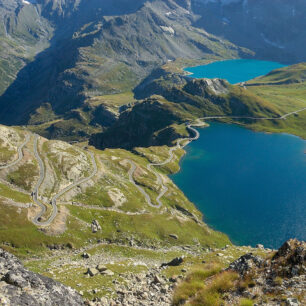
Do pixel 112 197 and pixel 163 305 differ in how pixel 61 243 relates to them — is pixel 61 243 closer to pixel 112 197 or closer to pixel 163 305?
pixel 112 197

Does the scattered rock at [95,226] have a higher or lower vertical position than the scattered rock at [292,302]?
lower

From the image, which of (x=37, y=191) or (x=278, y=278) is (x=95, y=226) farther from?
(x=278, y=278)

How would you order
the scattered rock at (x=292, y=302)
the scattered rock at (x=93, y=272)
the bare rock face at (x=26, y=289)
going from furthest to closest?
1. the scattered rock at (x=93, y=272)
2. the bare rock face at (x=26, y=289)
3. the scattered rock at (x=292, y=302)

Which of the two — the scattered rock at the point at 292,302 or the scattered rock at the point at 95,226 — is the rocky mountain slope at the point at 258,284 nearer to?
the scattered rock at the point at 292,302

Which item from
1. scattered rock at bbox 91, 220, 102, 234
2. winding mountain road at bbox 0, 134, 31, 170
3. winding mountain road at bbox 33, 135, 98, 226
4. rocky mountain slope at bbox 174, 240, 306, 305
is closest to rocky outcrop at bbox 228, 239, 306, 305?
rocky mountain slope at bbox 174, 240, 306, 305

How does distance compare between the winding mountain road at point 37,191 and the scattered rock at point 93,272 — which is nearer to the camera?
the scattered rock at point 93,272

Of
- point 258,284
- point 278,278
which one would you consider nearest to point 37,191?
point 258,284

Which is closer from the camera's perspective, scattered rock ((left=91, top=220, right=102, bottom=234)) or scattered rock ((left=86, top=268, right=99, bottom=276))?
scattered rock ((left=86, top=268, right=99, bottom=276))

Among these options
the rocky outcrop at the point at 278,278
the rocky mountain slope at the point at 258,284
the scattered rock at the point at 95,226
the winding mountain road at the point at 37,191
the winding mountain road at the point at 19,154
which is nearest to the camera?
the rocky outcrop at the point at 278,278

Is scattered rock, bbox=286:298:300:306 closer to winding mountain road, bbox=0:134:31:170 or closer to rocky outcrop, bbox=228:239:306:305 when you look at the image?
rocky outcrop, bbox=228:239:306:305

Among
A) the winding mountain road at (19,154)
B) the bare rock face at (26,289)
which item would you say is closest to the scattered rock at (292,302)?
the bare rock face at (26,289)
